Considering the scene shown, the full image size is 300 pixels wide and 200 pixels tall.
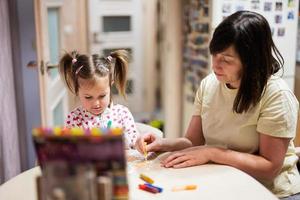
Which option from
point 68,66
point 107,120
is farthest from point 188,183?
point 68,66

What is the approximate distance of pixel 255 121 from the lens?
140cm

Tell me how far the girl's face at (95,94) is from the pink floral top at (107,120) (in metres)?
0.06

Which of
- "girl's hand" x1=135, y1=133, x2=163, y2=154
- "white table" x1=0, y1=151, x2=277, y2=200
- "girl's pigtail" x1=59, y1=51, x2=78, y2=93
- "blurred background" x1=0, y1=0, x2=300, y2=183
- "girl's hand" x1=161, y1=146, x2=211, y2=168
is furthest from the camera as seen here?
"blurred background" x1=0, y1=0, x2=300, y2=183

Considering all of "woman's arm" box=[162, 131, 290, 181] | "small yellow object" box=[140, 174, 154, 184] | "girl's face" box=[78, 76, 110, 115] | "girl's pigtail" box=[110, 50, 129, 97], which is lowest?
"small yellow object" box=[140, 174, 154, 184]

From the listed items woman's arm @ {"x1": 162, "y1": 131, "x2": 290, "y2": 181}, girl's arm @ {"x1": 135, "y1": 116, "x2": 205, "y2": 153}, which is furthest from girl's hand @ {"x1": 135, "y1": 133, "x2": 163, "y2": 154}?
woman's arm @ {"x1": 162, "y1": 131, "x2": 290, "y2": 181}

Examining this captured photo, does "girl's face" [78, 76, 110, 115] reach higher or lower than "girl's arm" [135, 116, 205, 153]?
higher

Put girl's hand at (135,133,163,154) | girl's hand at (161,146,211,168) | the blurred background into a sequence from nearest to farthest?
girl's hand at (161,146,211,168)
girl's hand at (135,133,163,154)
the blurred background

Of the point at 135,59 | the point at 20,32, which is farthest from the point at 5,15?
the point at 135,59

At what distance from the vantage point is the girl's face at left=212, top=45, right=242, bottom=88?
136 cm

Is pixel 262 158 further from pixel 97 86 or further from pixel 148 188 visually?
pixel 97 86

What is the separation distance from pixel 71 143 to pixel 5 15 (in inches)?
61.1

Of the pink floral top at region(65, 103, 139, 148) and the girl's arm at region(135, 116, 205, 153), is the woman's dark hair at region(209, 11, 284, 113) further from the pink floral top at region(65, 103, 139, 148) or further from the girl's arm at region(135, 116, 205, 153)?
the pink floral top at region(65, 103, 139, 148)

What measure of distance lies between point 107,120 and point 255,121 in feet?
2.00

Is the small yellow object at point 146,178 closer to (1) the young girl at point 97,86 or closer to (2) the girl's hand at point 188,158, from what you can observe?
(2) the girl's hand at point 188,158
